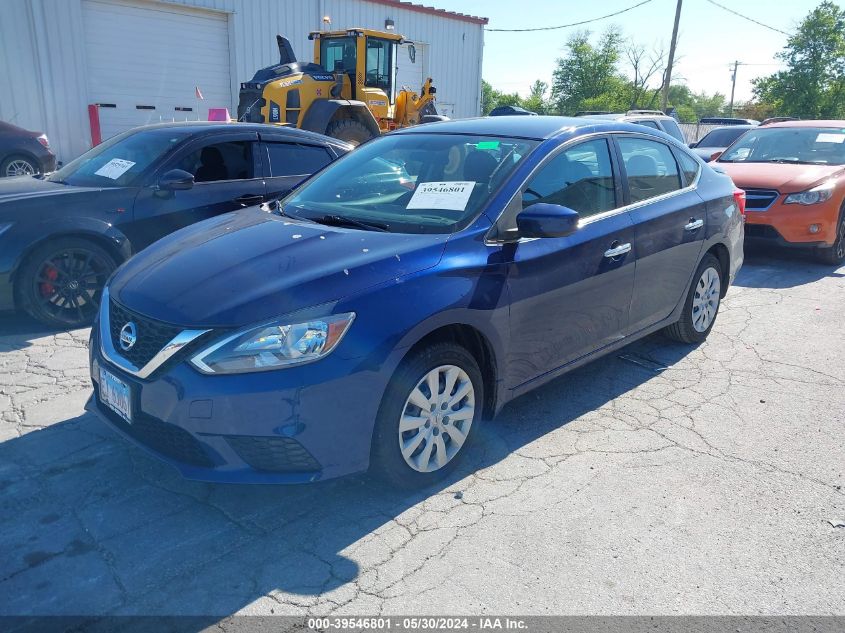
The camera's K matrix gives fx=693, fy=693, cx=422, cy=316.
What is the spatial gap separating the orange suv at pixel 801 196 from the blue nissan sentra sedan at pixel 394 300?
3.95 metres

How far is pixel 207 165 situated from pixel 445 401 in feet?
12.2

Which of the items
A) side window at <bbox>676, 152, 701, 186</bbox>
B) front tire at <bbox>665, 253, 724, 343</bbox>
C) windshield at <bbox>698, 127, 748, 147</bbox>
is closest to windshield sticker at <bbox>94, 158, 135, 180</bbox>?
side window at <bbox>676, 152, 701, 186</bbox>

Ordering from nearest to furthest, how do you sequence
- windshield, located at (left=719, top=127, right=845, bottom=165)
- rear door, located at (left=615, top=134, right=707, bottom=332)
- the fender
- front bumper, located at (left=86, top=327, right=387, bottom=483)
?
front bumper, located at (left=86, top=327, right=387, bottom=483) < rear door, located at (left=615, top=134, right=707, bottom=332) < windshield, located at (left=719, top=127, right=845, bottom=165) < the fender

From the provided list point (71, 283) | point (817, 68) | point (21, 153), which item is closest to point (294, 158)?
point (71, 283)

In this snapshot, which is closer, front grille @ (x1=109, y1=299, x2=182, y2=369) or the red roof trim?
front grille @ (x1=109, y1=299, x2=182, y2=369)

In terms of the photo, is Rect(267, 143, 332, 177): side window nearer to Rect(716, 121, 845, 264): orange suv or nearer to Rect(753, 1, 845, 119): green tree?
Rect(716, 121, 845, 264): orange suv

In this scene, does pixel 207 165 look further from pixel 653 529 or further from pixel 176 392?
pixel 653 529

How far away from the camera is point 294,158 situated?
6398mm

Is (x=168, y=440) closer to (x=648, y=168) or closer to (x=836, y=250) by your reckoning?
(x=648, y=168)

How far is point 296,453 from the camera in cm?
275

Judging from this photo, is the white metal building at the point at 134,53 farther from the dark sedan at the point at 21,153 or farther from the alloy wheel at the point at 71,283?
the alloy wheel at the point at 71,283

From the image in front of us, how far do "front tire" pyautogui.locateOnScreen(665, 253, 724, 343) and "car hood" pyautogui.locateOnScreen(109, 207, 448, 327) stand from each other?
8.45 ft

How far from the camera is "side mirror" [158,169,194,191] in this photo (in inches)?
216

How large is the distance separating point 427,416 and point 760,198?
21.6ft
